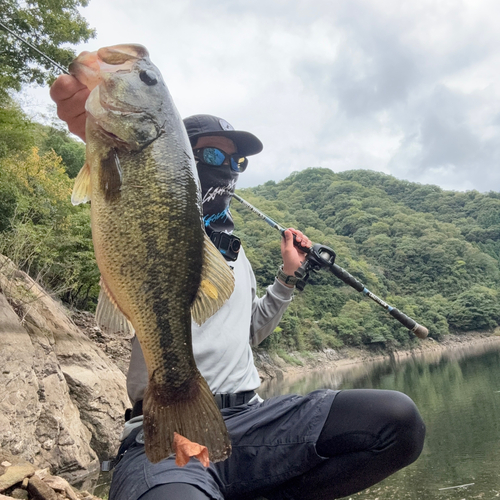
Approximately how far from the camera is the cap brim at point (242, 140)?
217 centimetres

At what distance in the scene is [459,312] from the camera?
54719 mm

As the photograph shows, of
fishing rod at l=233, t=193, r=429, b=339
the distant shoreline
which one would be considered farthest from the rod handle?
the distant shoreline

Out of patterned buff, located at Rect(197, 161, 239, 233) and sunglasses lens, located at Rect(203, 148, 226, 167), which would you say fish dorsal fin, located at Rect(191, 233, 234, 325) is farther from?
sunglasses lens, located at Rect(203, 148, 226, 167)

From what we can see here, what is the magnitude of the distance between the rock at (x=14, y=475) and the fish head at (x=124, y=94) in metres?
4.21

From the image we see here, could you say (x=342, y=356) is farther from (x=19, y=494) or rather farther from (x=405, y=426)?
(x=405, y=426)

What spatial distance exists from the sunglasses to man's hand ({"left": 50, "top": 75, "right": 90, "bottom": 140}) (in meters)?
0.76

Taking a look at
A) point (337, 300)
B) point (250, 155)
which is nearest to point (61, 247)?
point (250, 155)

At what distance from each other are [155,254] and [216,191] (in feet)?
3.17

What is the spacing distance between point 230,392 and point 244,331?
30cm

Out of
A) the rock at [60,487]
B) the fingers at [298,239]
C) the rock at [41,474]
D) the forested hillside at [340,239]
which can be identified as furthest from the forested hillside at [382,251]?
the fingers at [298,239]

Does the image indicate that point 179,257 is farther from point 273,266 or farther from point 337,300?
point 337,300

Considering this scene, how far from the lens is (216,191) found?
2.12m

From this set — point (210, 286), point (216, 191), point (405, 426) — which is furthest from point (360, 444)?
point (216, 191)

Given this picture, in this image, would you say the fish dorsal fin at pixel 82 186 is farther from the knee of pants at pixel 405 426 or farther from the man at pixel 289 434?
the knee of pants at pixel 405 426
